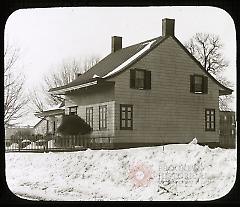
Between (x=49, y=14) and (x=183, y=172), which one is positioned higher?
(x=49, y=14)

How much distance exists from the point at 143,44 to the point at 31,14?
0.54 m

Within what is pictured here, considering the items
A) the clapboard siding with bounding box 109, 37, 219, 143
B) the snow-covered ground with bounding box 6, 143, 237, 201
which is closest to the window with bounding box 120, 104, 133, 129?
the clapboard siding with bounding box 109, 37, 219, 143

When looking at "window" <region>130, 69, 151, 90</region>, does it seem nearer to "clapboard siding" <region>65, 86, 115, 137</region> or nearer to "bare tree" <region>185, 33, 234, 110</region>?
"clapboard siding" <region>65, 86, 115, 137</region>

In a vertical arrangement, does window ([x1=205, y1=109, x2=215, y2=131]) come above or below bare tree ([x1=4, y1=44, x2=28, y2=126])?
below

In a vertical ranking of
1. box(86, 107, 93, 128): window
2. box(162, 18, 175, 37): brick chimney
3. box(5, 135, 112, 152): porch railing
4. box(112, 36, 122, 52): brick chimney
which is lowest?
box(5, 135, 112, 152): porch railing

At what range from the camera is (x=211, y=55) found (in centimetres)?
277

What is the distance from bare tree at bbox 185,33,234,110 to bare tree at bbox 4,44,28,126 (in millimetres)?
807

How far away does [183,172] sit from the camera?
2.74 metres

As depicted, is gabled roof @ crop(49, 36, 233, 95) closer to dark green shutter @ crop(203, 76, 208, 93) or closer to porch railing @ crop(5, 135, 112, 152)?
dark green shutter @ crop(203, 76, 208, 93)

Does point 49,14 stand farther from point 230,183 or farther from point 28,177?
point 230,183

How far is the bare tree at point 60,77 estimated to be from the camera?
110 inches

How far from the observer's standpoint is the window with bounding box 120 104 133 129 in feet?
9.06

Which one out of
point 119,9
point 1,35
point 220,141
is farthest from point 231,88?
point 1,35
